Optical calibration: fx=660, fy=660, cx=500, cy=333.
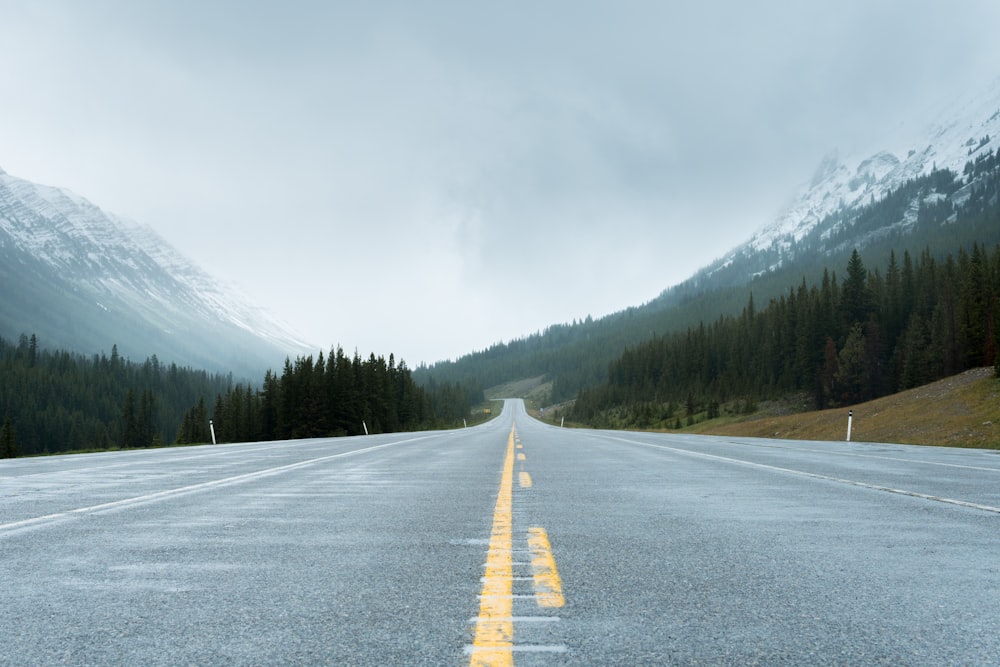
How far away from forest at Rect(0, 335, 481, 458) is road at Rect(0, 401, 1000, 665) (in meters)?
48.6

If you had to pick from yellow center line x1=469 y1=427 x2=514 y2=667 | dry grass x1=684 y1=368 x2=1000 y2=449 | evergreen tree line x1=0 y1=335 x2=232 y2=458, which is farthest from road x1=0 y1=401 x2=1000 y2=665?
evergreen tree line x1=0 y1=335 x2=232 y2=458

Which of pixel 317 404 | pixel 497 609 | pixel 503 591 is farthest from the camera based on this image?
pixel 317 404

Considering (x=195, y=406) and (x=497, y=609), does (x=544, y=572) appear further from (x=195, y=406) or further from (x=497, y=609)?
(x=195, y=406)

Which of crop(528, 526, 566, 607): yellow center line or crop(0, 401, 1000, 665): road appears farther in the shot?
crop(528, 526, 566, 607): yellow center line

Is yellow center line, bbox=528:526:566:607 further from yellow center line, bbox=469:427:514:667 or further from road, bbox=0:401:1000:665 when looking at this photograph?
yellow center line, bbox=469:427:514:667

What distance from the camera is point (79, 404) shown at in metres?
158

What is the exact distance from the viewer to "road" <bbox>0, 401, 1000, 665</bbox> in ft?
9.04

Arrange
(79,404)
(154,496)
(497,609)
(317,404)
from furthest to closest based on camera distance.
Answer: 1. (79,404)
2. (317,404)
3. (154,496)
4. (497,609)

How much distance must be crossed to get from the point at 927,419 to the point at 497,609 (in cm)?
3827

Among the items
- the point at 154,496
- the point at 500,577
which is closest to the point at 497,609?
the point at 500,577

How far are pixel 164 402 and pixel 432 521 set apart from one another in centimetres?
20292

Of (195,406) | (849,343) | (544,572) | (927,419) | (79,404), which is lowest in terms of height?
(927,419)

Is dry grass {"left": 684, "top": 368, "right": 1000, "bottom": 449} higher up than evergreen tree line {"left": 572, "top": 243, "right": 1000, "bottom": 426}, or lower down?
lower down

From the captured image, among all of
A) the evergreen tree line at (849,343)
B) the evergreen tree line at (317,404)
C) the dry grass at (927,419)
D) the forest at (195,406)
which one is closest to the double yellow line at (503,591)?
the dry grass at (927,419)
